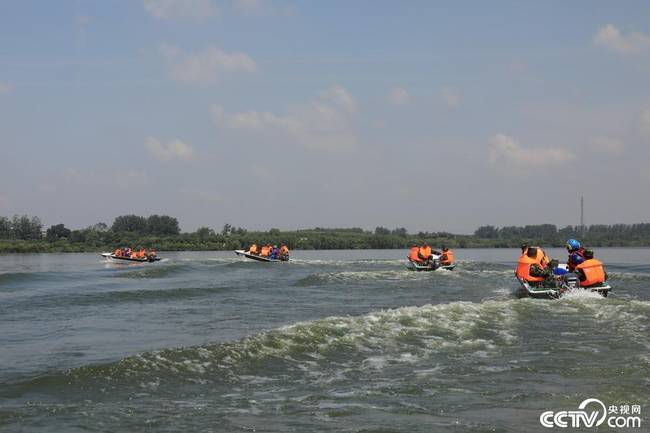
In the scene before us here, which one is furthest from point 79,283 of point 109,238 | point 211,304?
point 109,238

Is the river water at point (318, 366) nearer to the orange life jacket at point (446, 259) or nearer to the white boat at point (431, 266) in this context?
the white boat at point (431, 266)

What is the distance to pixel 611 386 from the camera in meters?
8.52

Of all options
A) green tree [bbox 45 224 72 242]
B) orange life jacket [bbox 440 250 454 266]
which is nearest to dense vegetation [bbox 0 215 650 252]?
green tree [bbox 45 224 72 242]

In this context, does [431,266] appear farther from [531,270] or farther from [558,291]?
[558,291]

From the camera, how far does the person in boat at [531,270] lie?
19969 mm

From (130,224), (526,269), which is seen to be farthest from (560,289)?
(130,224)

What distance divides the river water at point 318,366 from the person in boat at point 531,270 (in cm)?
127

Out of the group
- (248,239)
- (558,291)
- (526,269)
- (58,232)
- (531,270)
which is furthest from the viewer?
(58,232)

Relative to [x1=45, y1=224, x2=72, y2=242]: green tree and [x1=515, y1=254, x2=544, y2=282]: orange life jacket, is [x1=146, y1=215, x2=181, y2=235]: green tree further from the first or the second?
[x1=515, y1=254, x2=544, y2=282]: orange life jacket

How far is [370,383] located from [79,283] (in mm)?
25868
